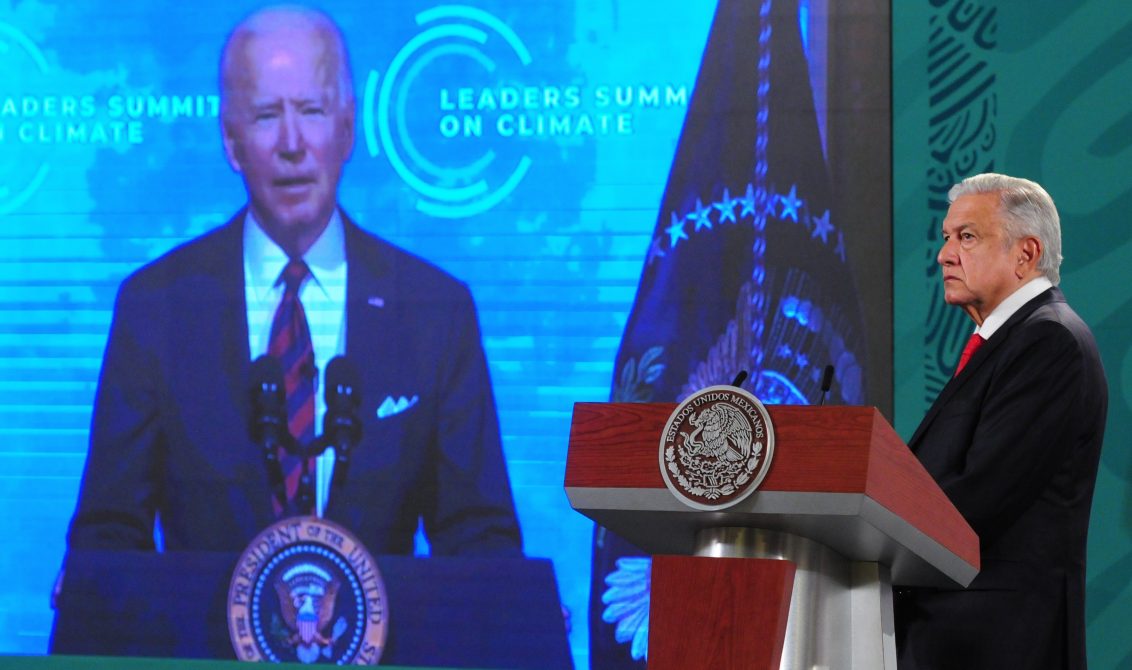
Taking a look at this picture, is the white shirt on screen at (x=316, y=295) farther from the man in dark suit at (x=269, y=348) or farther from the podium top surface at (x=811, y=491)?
the podium top surface at (x=811, y=491)

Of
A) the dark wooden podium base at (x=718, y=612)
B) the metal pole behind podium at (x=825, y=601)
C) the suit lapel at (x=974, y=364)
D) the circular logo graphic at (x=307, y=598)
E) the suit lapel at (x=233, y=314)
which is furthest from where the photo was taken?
the suit lapel at (x=233, y=314)

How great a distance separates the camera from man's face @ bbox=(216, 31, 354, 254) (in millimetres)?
4016

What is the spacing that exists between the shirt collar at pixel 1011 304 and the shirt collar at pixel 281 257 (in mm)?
2318

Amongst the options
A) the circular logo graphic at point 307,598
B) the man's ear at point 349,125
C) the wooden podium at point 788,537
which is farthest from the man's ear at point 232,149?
the wooden podium at point 788,537

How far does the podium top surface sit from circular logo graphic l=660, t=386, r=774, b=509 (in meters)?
0.02

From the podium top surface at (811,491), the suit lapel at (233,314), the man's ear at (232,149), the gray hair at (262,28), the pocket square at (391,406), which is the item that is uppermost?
the gray hair at (262,28)

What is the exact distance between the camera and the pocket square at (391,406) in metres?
3.92

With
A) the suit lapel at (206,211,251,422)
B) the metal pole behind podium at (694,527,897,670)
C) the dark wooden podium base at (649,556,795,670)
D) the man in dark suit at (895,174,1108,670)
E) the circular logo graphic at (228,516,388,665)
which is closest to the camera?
the dark wooden podium base at (649,556,795,670)

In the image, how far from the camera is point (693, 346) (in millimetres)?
3816

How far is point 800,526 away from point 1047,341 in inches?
30.7

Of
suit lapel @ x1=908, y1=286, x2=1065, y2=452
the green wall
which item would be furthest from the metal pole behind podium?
the green wall

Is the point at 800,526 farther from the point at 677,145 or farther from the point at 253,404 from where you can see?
the point at 253,404

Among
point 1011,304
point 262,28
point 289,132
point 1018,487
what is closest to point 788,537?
point 1018,487

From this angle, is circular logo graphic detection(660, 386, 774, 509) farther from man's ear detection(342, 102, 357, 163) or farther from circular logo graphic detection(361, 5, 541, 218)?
man's ear detection(342, 102, 357, 163)
